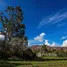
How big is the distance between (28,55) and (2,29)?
10.6 meters

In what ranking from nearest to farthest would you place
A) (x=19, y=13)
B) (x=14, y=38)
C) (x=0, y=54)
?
1. (x=0, y=54)
2. (x=14, y=38)
3. (x=19, y=13)

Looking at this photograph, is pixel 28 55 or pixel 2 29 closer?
pixel 28 55

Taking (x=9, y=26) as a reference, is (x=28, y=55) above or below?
below

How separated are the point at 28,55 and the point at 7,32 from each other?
8.63 metres

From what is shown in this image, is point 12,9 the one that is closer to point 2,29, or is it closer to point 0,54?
point 2,29

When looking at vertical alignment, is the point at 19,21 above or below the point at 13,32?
above

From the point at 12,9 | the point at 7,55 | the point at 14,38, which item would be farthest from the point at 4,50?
the point at 12,9

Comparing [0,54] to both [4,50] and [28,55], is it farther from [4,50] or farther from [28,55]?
[28,55]

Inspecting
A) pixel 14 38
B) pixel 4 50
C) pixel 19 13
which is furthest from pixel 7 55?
pixel 19 13

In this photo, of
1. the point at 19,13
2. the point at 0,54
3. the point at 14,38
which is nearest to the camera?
the point at 0,54

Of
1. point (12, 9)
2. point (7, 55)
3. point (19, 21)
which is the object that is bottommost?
point (7, 55)

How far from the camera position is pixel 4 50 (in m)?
45.9

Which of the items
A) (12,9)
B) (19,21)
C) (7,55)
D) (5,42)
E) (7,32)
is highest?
(12,9)

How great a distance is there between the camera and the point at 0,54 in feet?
148
